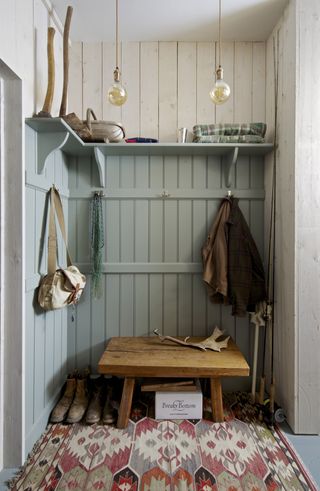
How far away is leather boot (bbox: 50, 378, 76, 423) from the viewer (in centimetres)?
195

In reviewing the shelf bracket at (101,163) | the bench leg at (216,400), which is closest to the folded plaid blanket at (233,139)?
the shelf bracket at (101,163)

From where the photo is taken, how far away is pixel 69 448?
67.4 inches

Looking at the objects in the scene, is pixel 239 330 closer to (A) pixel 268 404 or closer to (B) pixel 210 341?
(B) pixel 210 341

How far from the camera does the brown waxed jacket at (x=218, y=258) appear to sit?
219 centimetres

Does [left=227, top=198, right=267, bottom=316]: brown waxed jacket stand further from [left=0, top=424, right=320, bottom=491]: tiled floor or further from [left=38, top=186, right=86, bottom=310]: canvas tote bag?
[left=38, top=186, right=86, bottom=310]: canvas tote bag

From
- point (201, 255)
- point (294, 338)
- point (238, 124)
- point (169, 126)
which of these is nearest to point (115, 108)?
point (169, 126)

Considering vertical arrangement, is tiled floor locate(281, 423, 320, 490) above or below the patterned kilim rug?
below

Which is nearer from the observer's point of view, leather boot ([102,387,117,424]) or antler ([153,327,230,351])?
leather boot ([102,387,117,424])

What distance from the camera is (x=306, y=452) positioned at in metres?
1.70

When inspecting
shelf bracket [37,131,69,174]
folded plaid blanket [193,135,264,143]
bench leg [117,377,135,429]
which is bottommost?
bench leg [117,377,135,429]

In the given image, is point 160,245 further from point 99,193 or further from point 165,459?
→ point 165,459

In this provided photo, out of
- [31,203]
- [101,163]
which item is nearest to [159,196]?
[101,163]

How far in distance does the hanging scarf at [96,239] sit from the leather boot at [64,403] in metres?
0.66

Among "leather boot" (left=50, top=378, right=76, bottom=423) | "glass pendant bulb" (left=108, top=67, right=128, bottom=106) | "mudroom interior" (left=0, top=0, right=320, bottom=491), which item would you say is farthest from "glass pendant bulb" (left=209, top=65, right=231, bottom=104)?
"leather boot" (left=50, top=378, right=76, bottom=423)
